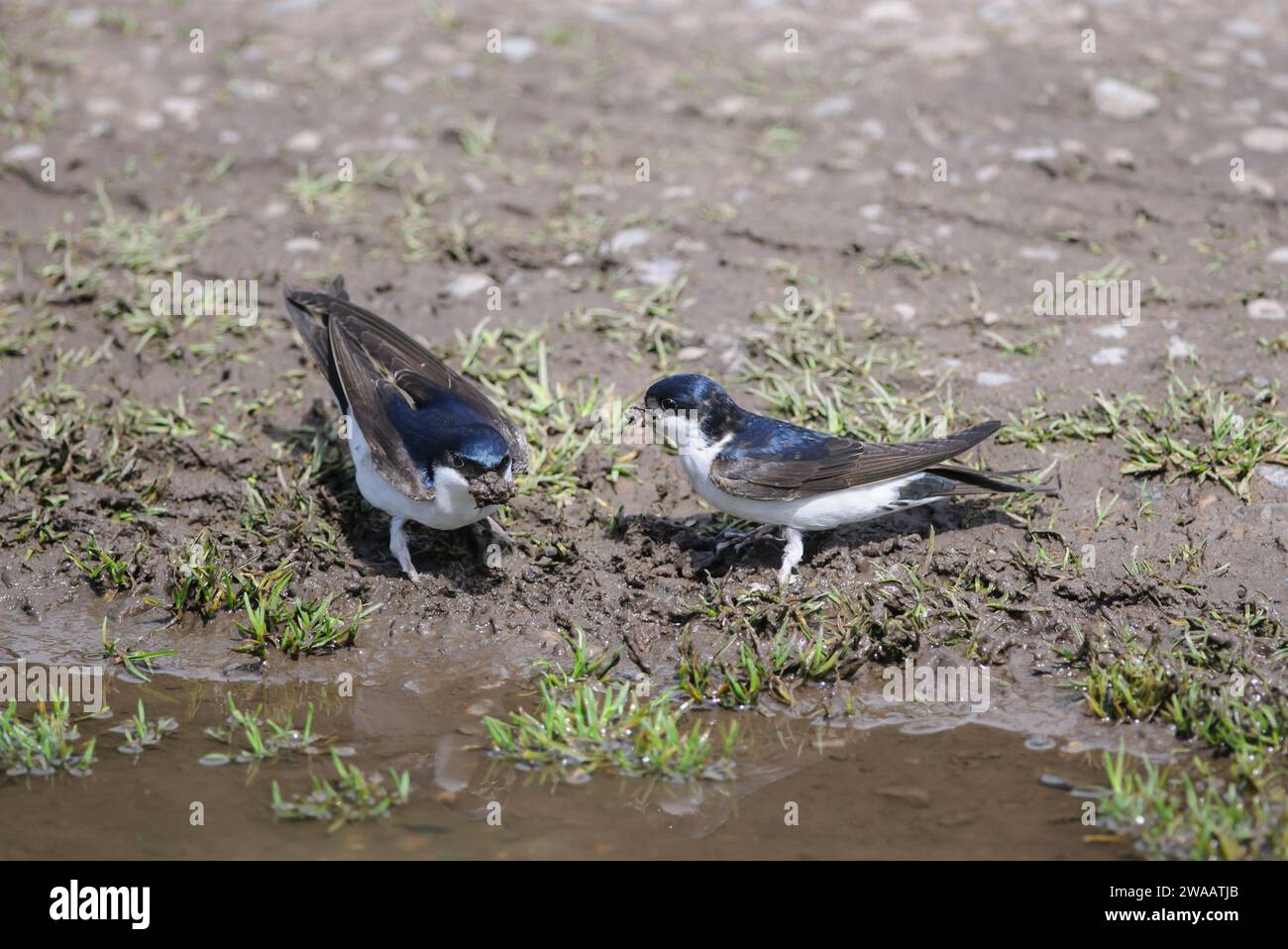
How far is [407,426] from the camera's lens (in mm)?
5648

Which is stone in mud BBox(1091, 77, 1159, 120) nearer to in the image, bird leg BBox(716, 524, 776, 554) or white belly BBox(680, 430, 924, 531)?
white belly BBox(680, 430, 924, 531)

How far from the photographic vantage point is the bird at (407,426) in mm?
5340

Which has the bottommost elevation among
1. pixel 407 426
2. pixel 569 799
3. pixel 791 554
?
pixel 569 799

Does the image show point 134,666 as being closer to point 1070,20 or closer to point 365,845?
point 365,845

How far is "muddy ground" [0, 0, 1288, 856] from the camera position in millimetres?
5250

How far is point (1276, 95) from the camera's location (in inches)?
358

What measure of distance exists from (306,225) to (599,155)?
6.67ft

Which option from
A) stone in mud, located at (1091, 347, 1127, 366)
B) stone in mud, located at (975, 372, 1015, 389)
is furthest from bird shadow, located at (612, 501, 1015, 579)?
stone in mud, located at (1091, 347, 1127, 366)

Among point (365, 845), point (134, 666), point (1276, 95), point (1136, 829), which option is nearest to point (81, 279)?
point (134, 666)

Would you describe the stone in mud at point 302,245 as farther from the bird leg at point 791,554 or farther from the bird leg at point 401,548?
the bird leg at point 791,554

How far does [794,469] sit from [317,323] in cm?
259

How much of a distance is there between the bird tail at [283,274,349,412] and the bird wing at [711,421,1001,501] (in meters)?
1.98

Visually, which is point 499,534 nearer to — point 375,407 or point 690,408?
point 375,407

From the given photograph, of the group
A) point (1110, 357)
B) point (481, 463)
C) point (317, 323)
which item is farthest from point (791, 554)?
point (317, 323)
